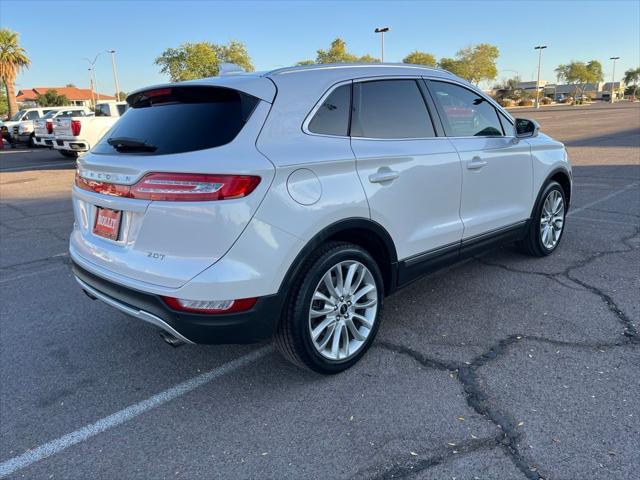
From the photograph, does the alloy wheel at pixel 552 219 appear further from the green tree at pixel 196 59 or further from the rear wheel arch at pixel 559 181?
the green tree at pixel 196 59

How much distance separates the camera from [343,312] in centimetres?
311

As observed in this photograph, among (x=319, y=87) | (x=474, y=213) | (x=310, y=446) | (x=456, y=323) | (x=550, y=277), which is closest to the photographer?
(x=310, y=446)

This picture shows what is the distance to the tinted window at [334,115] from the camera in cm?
294

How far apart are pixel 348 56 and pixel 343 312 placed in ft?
232

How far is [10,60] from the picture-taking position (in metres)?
44.0

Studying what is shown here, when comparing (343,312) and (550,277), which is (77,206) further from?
(550,277)

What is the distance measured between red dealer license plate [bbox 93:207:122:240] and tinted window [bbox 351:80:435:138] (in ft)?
4.88

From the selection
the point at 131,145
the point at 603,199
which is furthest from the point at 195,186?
the point at 603,199

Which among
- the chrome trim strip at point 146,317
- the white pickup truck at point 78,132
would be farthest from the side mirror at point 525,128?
the white pickup truck at point 78,132

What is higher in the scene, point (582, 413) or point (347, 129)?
point (347, 129)

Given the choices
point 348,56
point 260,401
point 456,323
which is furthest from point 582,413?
point 348,56

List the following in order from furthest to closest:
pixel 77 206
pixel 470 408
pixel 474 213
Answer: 1. pixel 474 213
2. pixel 77 206
3. pixel 470 408

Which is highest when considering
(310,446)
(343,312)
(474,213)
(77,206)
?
(77,206)

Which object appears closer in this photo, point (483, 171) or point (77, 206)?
point (77, 206)
